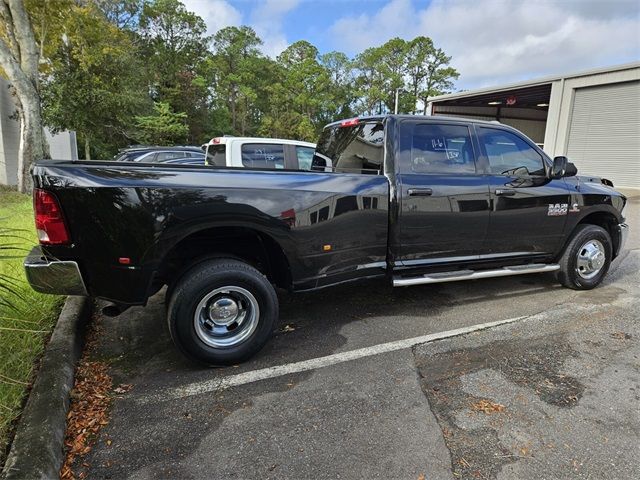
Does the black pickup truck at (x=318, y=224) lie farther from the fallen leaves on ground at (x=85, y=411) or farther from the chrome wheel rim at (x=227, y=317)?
the fallen leaves on ground at (x=85, y=411)

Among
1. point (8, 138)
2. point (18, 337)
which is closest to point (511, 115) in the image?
point (8, 138)

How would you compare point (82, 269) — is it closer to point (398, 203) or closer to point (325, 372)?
point (325, 372)

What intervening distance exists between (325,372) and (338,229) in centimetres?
118

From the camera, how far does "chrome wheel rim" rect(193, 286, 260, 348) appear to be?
3.17 m

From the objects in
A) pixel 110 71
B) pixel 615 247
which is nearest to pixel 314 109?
pixel 110 71

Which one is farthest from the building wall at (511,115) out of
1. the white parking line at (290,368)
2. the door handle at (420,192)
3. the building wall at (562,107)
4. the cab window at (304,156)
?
the white parking line at (290,368)

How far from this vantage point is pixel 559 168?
4543 millimetres

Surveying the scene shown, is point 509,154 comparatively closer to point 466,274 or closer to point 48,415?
point 466,274

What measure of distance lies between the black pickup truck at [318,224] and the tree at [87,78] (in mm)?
15328

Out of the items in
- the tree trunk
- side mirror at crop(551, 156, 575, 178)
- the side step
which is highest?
the tree trunk

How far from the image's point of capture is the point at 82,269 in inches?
113

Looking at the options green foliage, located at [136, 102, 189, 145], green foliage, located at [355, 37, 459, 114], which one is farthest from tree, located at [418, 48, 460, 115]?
green foliage, located at [136, 102, 189, 145]

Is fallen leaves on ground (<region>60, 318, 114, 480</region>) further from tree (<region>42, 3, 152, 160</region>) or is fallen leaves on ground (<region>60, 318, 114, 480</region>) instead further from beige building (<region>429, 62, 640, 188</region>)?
beige building (<region>429, 62, 640, 188</region>)

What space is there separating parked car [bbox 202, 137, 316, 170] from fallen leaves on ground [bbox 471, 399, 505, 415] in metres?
5.05
